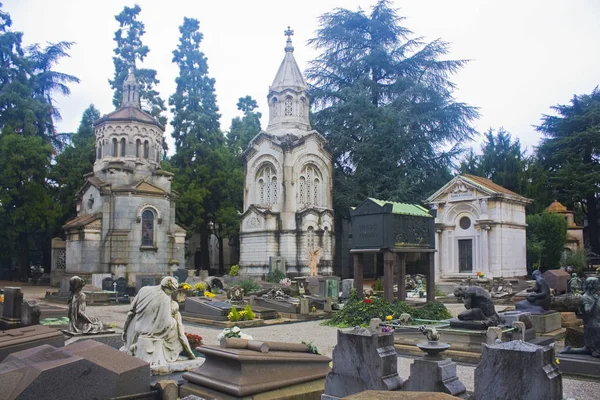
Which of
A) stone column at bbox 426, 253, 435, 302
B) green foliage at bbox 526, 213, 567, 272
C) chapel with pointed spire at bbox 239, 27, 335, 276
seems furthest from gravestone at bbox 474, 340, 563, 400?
green foliage at bbox 526, 213, 567, 272

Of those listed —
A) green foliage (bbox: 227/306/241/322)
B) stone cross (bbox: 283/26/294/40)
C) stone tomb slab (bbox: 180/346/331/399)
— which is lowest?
green foliage (bbox: 227/306/241/322)

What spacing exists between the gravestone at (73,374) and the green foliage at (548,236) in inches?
1081

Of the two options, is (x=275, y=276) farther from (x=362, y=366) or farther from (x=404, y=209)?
(x=362, y=366)

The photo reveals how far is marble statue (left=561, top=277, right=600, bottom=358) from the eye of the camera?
7449mm

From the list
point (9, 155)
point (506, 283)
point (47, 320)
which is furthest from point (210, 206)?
point (47, 320)

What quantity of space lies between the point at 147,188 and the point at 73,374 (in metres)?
24.0

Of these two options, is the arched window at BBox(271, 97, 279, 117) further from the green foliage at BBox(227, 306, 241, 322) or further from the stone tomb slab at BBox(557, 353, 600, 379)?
the stone tomb slab at BBox(557, 353, 600, 379)

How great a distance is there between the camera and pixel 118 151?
28938 millimetres

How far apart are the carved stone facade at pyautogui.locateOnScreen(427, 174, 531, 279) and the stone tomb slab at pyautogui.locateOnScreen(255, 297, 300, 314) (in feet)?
44.0

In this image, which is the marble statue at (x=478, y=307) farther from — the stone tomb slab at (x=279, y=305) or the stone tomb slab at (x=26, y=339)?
the stone tomb slab at (x=26, y=339)

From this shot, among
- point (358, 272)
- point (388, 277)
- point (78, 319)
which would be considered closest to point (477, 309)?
point (388, 277)

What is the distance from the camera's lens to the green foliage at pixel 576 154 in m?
34.9

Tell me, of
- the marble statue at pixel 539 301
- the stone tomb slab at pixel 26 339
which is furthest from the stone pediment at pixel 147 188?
the marble statue at pixel 539 301

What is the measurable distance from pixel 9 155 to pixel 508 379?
30.6m
